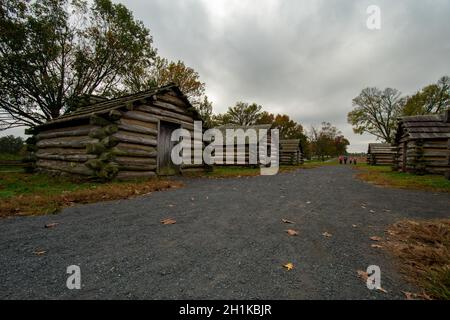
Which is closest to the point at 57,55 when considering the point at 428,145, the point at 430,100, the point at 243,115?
the point at 428,145

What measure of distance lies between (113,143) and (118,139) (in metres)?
0.25

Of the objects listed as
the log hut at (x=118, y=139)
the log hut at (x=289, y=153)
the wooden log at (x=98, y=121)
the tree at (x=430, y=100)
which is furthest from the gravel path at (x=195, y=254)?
the tree at (x=430, y=100)

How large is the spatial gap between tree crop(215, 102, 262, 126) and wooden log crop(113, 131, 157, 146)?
4390cm

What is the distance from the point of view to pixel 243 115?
175ft

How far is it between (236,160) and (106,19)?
18.2m

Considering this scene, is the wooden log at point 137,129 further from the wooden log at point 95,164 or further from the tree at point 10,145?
the tree at point 10,145

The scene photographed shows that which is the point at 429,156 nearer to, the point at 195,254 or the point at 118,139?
the point at 195,254

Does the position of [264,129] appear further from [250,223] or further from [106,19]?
[250,223]

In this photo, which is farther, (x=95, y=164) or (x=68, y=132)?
(x=68, y=132)

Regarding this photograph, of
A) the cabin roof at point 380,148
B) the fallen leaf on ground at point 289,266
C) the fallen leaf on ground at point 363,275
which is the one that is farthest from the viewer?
Result: the cabin roof at point 380,148

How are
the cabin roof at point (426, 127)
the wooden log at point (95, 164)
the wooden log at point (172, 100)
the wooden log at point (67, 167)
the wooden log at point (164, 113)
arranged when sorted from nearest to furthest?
the wooden log at point (95, 164), the wooden log at point (67, 167), the wooden log at point (164, 113), the wooden log at point (172, 100), the cabin roof at point (426, 127)

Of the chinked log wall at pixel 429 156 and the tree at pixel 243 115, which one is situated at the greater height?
the tree at pixel 243 115

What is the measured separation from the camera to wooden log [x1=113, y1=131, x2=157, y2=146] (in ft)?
26.6

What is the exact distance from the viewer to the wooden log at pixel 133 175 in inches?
322
